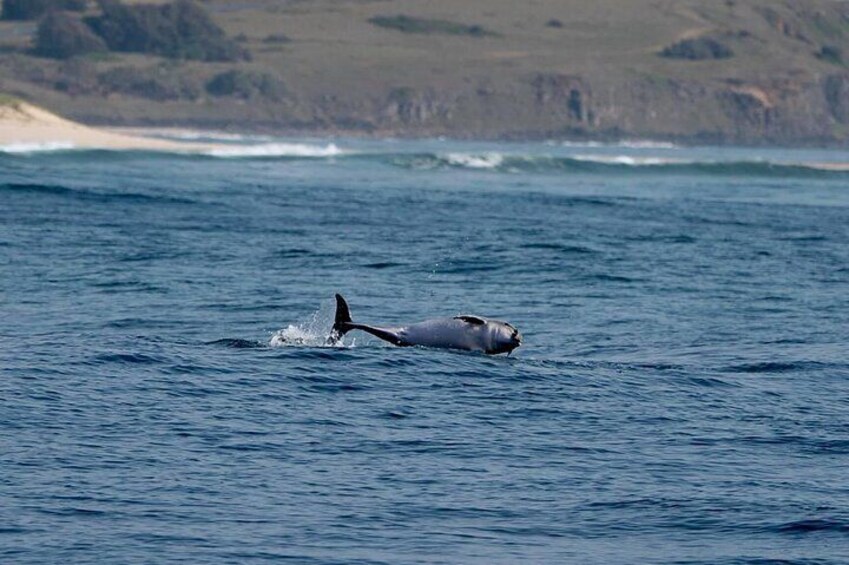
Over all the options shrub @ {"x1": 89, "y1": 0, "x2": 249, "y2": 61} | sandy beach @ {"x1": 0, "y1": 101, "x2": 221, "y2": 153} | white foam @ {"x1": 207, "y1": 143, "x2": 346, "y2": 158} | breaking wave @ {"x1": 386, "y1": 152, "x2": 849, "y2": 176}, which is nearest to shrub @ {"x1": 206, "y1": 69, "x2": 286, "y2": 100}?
shrub @ {"x1": 89, "y1": 0, "x2": 249, "y2": 61}

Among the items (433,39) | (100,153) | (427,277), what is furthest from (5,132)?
(433,39)

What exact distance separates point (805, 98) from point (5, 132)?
12569cm

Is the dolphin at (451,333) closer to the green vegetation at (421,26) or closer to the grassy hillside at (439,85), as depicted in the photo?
the grassy hillside at (439,85)

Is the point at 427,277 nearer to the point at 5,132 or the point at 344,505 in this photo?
the point at 344,505

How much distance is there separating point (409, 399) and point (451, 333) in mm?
3321

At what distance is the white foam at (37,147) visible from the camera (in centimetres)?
7612

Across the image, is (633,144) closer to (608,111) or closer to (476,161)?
(608,111)

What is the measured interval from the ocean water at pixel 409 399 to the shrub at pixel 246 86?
413ft

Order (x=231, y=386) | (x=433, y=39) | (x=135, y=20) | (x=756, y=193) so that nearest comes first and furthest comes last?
(x=231, y=386) < (x=756, y=193) < (x=135, y=20) < (x=433, y=39)

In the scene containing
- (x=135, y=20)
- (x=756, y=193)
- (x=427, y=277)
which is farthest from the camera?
(x=135, y=20)

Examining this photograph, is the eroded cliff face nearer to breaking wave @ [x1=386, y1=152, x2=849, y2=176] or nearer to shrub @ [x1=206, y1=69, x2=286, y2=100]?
shrub @ [x1=206, y1=69, x2=286, y2=100]

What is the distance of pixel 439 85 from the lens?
585 feet

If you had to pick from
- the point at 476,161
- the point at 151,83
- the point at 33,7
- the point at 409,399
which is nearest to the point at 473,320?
the point at 409,399

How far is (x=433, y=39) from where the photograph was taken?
197125mm
